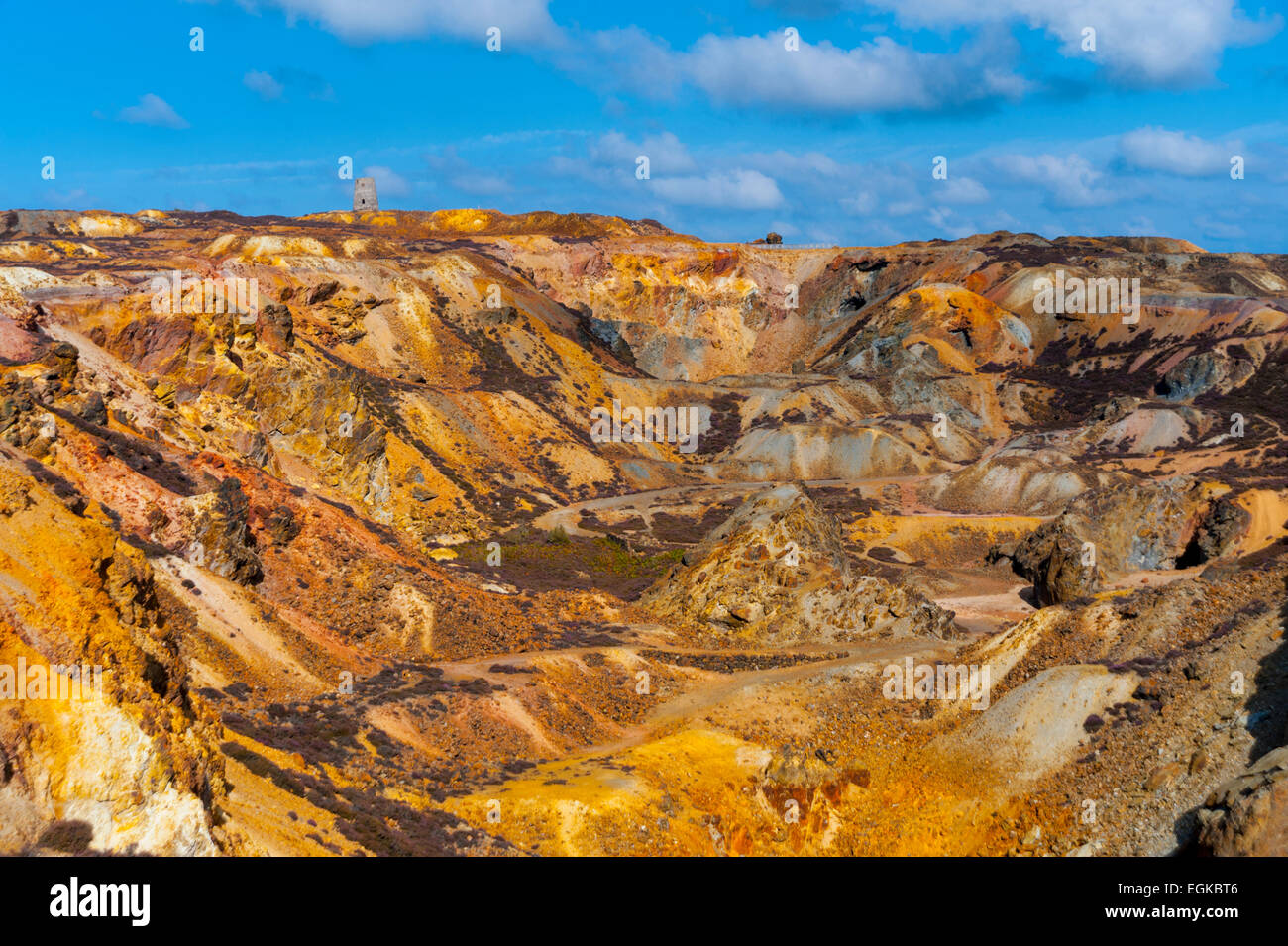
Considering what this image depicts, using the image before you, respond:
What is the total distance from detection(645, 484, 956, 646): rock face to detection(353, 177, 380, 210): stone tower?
15103 cm

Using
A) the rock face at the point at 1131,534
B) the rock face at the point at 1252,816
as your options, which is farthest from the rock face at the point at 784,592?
the rock face at the point at 1252,816

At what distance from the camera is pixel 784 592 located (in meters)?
50.2

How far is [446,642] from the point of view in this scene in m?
42.5

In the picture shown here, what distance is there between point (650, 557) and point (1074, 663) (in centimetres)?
3984

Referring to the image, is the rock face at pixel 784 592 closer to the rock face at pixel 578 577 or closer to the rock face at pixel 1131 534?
the rock face at pixel 578 577

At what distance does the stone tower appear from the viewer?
184m

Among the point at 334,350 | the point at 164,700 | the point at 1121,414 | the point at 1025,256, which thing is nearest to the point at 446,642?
the point at 164,700

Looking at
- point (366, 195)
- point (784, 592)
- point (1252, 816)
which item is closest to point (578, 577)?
point (784, 592)

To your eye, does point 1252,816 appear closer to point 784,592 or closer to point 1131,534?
point 784,592

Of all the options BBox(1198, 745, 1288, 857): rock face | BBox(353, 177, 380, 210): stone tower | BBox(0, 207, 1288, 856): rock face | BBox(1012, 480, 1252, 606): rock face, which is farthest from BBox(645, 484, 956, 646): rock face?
BBox(353, 177, 380, 210): stone tower

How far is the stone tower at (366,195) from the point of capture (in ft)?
602

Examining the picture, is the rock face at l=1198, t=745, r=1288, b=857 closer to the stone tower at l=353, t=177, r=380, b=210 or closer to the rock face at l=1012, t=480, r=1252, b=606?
the rock face at l=1012, t=480, r=1252, b=606

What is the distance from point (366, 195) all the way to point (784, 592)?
159 m
